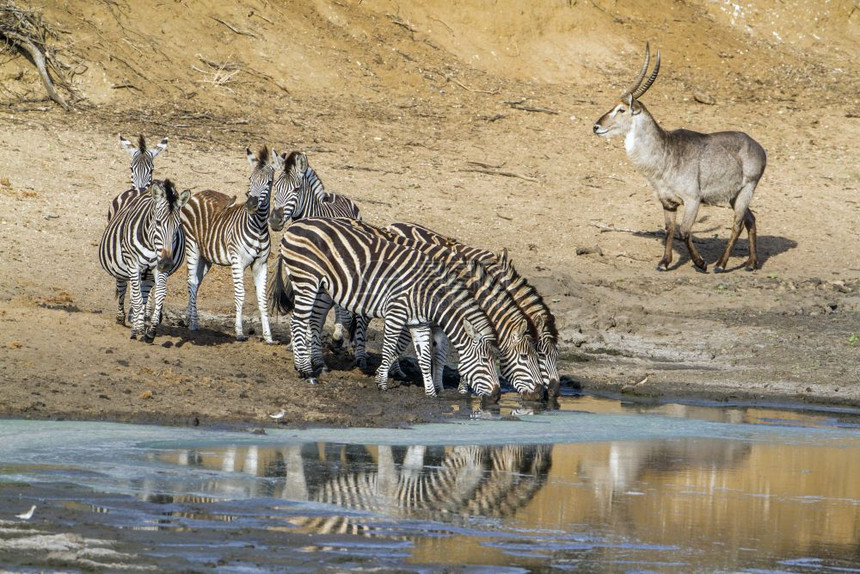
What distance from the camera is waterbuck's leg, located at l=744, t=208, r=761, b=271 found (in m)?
19.2

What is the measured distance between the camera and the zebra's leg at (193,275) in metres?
14.2

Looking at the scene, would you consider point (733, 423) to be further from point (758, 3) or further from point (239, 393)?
point (758, 3)

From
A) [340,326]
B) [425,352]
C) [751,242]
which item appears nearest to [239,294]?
[340,326]

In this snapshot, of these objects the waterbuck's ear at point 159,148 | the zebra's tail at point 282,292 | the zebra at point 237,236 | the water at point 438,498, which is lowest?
the water at point 438,498

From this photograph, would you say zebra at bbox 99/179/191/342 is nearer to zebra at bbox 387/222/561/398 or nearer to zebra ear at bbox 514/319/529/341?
zebra at bbox 387/222/561/398

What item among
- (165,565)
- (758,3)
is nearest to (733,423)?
(165,565)

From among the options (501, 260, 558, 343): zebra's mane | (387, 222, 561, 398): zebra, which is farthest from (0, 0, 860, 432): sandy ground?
(501, 260, 558, 343): zebra's mane

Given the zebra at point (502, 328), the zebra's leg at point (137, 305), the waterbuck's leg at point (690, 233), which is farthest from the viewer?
the waterbuck's leg at point (690, 233)

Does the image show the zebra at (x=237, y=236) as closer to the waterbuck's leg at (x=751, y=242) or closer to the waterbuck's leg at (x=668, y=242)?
the waterbuck's leg at (x=668, y=242)

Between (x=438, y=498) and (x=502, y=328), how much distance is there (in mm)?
4759

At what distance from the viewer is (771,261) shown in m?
19.6

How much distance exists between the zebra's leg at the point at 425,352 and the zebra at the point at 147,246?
2.53m

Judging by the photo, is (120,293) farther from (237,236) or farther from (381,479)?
(381,479)

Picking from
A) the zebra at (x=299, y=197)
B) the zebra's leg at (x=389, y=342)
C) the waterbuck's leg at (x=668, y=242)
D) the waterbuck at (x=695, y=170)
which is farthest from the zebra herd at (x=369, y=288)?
the waterbuck at (x=695, y=170)
